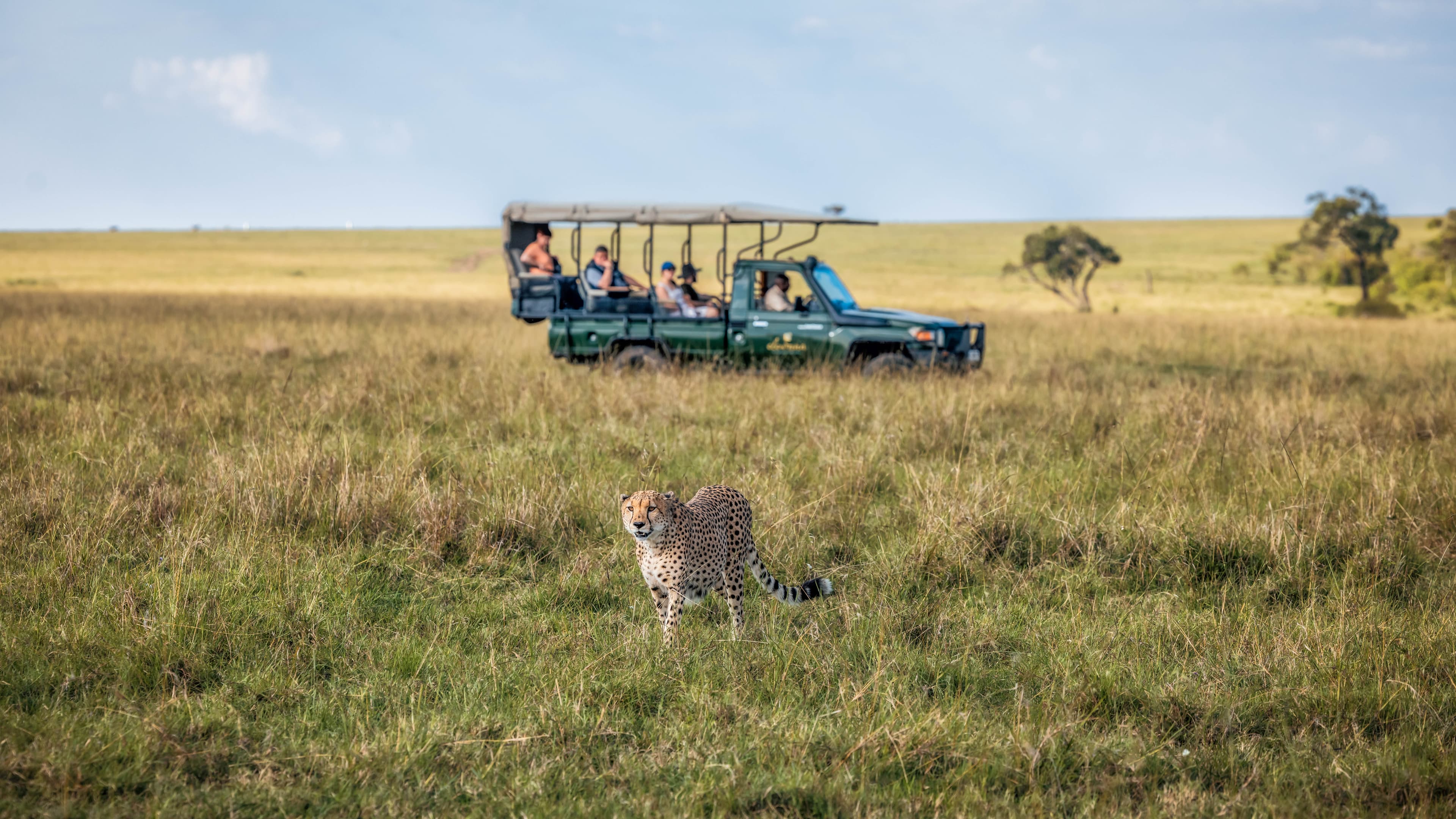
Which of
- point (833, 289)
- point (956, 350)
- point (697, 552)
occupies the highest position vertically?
point (833, 289)

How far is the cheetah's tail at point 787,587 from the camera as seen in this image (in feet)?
15.1

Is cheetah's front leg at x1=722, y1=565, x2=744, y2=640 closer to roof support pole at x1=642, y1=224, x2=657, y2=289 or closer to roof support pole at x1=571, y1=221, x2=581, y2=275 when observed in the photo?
roof support pole at x1=642, y1=224, x2=657, y2=289

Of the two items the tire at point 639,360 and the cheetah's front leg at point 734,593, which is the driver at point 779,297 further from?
the cheetah's front leg at point 734,593

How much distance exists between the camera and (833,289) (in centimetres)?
1223

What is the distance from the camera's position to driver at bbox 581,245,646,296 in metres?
12.6

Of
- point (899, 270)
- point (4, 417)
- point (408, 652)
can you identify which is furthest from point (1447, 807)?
point (899, 270)

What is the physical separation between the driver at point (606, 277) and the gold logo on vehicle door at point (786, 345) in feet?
6.06

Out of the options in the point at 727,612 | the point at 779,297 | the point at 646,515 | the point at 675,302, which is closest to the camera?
the point at 646,515

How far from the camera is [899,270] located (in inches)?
2859

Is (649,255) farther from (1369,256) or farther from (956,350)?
(1369,256)

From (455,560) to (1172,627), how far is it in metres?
3.33

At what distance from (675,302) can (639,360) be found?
0.91 meters

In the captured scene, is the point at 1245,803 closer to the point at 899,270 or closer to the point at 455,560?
the point at 455,560

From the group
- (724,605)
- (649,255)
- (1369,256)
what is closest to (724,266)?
(649,255)
